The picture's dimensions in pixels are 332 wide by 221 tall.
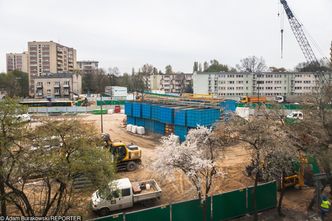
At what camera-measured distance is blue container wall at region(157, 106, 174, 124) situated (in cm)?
2967

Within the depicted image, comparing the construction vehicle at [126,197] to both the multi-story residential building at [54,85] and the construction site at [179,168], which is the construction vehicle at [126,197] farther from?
the multi-story residential building at [54,85]

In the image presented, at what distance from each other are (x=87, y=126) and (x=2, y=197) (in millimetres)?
3496

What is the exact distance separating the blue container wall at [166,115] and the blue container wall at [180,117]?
2.36ft

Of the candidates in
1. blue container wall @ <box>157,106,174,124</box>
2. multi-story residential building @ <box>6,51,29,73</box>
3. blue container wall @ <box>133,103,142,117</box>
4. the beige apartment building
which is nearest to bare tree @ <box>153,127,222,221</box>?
blue container wall @ <box>157,106,174,124</box>

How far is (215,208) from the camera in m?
13.3

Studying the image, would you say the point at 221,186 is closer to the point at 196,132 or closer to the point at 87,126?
the point at 196,132

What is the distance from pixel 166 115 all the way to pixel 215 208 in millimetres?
17736

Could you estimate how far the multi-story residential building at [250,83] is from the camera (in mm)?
82438

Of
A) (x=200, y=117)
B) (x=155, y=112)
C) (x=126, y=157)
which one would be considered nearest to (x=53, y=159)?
(x=126, y=157)

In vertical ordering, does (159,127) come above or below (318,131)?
below

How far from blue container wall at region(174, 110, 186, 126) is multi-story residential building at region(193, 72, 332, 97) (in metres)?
55.2

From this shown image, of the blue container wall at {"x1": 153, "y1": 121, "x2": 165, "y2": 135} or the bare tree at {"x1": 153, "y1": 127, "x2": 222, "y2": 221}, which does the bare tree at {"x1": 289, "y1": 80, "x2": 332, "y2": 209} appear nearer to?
the bare tree at {"x1": 153, "y1": 127, "x2": 222, "y2": 221}

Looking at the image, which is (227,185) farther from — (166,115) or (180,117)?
(166,115)

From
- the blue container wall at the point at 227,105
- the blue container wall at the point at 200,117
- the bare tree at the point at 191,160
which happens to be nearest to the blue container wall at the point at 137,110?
the blue container wall at the point at 200,117
